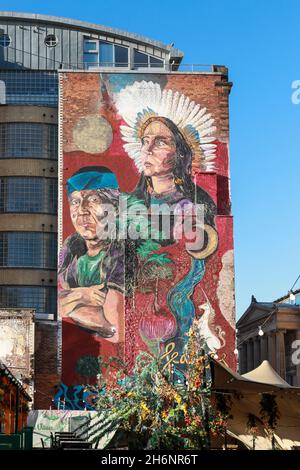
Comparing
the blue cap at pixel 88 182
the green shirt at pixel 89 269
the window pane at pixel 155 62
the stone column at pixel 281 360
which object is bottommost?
the stone column at pixel 281 360

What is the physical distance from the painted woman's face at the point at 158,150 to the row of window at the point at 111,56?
43.5ft

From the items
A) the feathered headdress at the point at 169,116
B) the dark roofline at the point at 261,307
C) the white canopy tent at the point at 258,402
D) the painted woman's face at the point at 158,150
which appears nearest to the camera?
the white canopy tent at the point at 258,402

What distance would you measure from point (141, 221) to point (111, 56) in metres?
19.8

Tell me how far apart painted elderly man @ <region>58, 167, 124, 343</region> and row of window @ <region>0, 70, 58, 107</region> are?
11.4 m

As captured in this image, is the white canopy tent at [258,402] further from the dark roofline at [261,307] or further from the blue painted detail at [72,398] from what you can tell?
the dark roofline at [261,307]

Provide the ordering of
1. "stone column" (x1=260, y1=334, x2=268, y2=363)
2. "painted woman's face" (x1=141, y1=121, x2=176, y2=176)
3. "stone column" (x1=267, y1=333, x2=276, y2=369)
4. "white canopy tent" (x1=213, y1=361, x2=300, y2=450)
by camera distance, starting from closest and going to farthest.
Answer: "white canopy tent" (x1=213, y1=361, x2=300, y2=450), "painted woman's face" (x1=141, y1=121, x2=176, y2=176), "stone column" (x1=267, y1=333, x2=276, y2=369), "stone column" (x1=260, y1=334, x2=268, y2=363)

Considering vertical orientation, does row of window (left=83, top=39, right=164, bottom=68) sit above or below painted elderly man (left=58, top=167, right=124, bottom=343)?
above

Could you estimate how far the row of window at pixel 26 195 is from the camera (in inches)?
3086

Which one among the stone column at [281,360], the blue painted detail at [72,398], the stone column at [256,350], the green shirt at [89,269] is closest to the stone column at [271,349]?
the stone column at [281,360]

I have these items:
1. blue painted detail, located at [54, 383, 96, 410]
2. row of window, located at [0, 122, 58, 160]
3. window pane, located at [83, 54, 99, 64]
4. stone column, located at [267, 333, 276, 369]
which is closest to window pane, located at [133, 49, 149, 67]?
window pane, located at [83, 54, 99, 64]

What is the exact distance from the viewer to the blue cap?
7231 cm

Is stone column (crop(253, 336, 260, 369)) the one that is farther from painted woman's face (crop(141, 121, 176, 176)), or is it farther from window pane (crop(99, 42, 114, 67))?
painted woman's face (crop(141, 121, 176, 176))

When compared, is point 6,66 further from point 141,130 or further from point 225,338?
point 225,338

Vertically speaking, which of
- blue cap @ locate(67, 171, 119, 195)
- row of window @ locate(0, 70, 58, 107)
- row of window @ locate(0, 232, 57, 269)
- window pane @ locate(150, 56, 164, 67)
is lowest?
row of window @ locate(0, 232, 57, 269)
